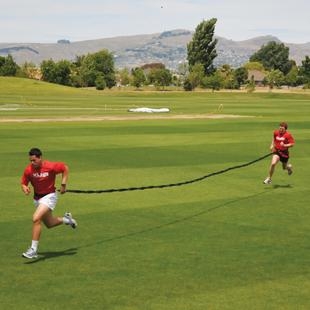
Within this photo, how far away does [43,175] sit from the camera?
12.6 metres

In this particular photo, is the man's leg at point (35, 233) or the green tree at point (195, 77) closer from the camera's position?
the man's leg at point (35, 233)

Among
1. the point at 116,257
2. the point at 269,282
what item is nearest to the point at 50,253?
the point at 116,257

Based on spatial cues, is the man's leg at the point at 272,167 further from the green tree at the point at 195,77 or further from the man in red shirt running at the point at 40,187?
the green tree at the point at 195,77

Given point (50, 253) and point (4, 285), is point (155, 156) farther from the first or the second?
point (4, 285)

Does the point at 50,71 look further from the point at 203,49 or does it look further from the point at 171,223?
the point at 171,223

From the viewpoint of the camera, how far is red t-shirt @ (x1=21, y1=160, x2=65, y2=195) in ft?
Answer: 41.4

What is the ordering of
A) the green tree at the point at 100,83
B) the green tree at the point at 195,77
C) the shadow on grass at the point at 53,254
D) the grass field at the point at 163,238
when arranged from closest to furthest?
1. the grass field at the point at 163,238
2. the shadow on grass at the point at 53,254
3. the green tree at the point at 100,83
4. the green tree at the point at 195,77

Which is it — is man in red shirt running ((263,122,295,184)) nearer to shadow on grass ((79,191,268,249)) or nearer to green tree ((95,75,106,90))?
shadow on grass ((79,191,268,249))

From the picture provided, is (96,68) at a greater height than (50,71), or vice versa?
(96,68)

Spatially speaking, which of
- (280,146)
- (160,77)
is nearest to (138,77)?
(160,77)

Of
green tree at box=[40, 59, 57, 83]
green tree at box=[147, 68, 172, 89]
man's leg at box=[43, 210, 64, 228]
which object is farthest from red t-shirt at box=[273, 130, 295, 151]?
green tree at box=[147, 68, 172, 89]

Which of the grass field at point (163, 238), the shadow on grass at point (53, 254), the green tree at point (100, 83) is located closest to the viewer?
the grass field at point (163, 238)

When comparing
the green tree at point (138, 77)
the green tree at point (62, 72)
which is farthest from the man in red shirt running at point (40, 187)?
the green tree at point (138, 77)

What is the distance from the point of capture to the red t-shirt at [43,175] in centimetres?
1263
